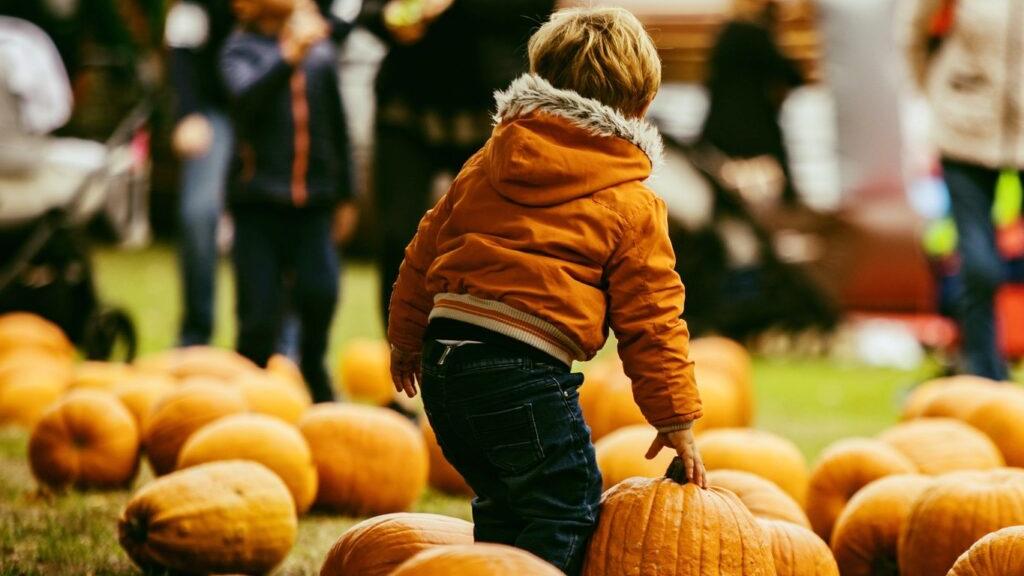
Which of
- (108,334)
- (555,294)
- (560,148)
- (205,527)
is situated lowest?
(108,334)

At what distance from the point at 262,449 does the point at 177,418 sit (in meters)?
0.54

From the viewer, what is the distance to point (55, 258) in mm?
6730

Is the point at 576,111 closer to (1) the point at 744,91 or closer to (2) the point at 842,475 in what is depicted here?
(2) the point at 842,475

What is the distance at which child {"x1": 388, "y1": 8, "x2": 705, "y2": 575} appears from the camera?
2.30 meters

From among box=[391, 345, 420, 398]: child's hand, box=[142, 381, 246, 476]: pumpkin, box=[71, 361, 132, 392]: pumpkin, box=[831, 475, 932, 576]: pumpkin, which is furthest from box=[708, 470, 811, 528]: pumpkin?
box=[71, 361, 132, 392]: pumpkin

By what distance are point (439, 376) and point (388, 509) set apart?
137 cm

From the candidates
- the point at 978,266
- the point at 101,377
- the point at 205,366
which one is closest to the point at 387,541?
the point at 205,366

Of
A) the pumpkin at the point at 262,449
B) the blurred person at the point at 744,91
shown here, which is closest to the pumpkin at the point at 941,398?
the pumpkin at the point at 262,449

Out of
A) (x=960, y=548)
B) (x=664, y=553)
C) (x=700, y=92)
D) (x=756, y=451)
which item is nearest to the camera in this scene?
(x=664, y=553)

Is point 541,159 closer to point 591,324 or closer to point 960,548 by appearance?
point 591,324

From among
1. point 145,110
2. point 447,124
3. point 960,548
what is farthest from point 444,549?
point 145,110

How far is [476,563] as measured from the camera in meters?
1.90

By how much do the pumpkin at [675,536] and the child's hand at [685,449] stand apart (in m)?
0.03

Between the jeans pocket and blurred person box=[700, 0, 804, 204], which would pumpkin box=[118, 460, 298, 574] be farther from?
blurred person box=[700, 0, 804, 204]
